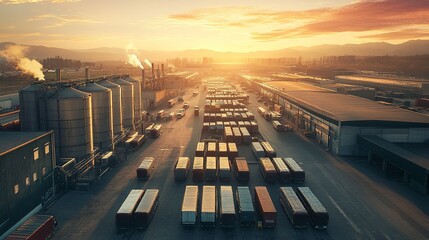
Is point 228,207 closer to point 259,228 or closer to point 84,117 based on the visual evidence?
point 259,228

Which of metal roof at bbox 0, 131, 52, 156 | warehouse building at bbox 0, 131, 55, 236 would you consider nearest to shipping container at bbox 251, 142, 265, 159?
warehouse building at bbox 0, 131, 55, 236

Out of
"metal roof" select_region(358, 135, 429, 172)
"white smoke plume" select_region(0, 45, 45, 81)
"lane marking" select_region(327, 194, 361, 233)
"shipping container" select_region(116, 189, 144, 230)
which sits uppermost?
"white smoke plume" select_region(0, 45, 45, 81)

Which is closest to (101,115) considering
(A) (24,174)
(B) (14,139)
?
(B) (14,139)

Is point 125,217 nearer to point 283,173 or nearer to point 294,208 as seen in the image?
point 294,208

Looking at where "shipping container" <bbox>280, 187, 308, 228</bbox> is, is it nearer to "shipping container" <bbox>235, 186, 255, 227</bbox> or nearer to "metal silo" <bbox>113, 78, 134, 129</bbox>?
"shipping container" <bbox>235, 186, 255, 227</bbox>

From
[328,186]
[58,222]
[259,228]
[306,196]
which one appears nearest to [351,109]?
[328,186]

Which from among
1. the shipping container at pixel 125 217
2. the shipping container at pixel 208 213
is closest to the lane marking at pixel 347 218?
the shipping container at pixel 208 213
